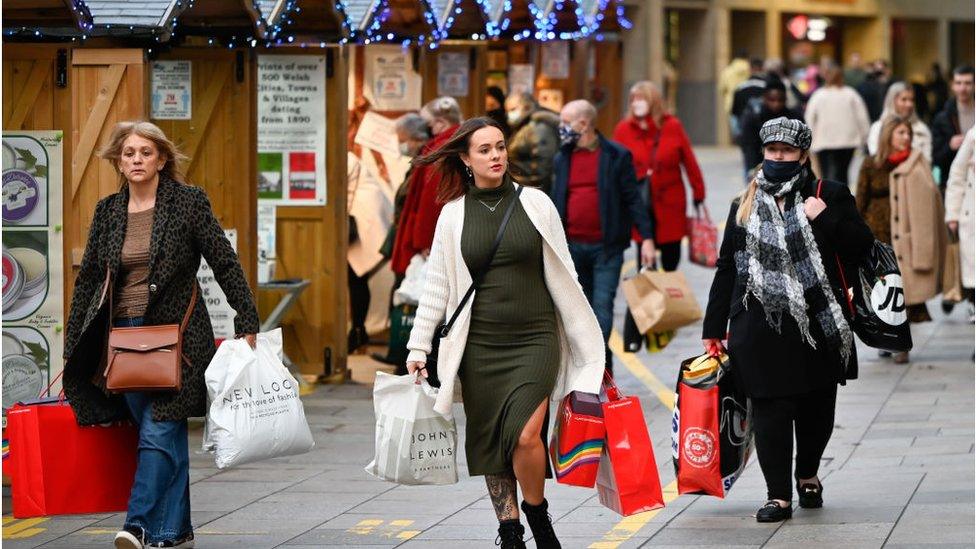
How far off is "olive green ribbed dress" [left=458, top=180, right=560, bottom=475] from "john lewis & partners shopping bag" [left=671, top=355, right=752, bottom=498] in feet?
3.31

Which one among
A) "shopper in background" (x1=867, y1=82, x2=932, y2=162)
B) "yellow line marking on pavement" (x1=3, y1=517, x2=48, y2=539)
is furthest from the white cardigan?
"shopper in background" (x1=867, y1=82, x2=932, y2=162)

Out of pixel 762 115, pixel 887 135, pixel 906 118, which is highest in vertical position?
pixel 762 115

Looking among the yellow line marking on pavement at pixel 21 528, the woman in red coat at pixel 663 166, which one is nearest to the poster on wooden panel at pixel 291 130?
the woman in red coat at pixel 663 166

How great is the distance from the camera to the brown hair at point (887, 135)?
13219mm

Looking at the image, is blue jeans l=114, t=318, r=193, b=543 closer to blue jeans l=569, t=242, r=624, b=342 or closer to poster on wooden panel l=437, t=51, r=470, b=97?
blue jeans l=569, t=242, r=624, b=342

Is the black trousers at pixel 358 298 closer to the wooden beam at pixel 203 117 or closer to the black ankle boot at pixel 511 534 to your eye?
the wooden beam at pixel 203 117

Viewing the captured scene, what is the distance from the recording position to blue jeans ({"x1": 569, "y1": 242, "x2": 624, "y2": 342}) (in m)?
11.5

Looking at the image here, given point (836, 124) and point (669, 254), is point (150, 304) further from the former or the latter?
point (836, 124)

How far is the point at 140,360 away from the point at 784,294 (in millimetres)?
2449

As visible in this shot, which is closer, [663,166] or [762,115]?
[663,166]

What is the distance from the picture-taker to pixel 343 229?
40.3 ft

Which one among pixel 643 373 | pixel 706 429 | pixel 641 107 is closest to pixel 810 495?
pixel 706 429

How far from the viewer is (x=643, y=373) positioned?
13.0 meters

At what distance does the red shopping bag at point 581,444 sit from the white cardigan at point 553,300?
0.08 m
